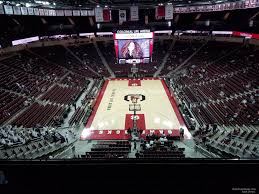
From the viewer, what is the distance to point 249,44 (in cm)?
3078

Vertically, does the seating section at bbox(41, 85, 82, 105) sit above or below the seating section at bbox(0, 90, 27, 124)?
below

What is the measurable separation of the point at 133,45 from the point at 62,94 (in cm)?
938

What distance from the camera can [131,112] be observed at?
2102 cm

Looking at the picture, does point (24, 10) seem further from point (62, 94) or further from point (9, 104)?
point (9, 104)

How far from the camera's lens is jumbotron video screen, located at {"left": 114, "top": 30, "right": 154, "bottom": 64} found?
25.1 meters

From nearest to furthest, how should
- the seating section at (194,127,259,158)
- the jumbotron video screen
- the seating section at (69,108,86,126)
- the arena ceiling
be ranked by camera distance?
the seating section at (194,127,259,158) < the seating section at (69,108,86,126) < the jumbotron video screen < the arena ceiling

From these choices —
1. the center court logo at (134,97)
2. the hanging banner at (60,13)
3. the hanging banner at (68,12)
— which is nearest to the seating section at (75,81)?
the center court logo at (134,97)

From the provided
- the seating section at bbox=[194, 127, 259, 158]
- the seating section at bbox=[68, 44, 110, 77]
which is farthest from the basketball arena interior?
the seating section at bbox=[68, 44, 110, 77]

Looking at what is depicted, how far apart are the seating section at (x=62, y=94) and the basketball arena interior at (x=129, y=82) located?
20cm

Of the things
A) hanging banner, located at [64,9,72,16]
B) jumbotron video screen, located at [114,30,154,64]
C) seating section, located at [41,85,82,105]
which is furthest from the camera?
hanging banner, located at [64,9,72,16]

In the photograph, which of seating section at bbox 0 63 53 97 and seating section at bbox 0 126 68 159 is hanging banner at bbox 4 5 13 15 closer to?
seating section at bbox 0 63 53 97

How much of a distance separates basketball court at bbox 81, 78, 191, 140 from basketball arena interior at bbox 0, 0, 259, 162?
0.10m

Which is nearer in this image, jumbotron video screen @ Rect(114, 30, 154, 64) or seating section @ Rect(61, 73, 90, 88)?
jumbotron video screen @ Rect(114, 30, 154, 64)

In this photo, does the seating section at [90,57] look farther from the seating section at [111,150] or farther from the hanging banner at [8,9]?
the seating section at [111,150]
